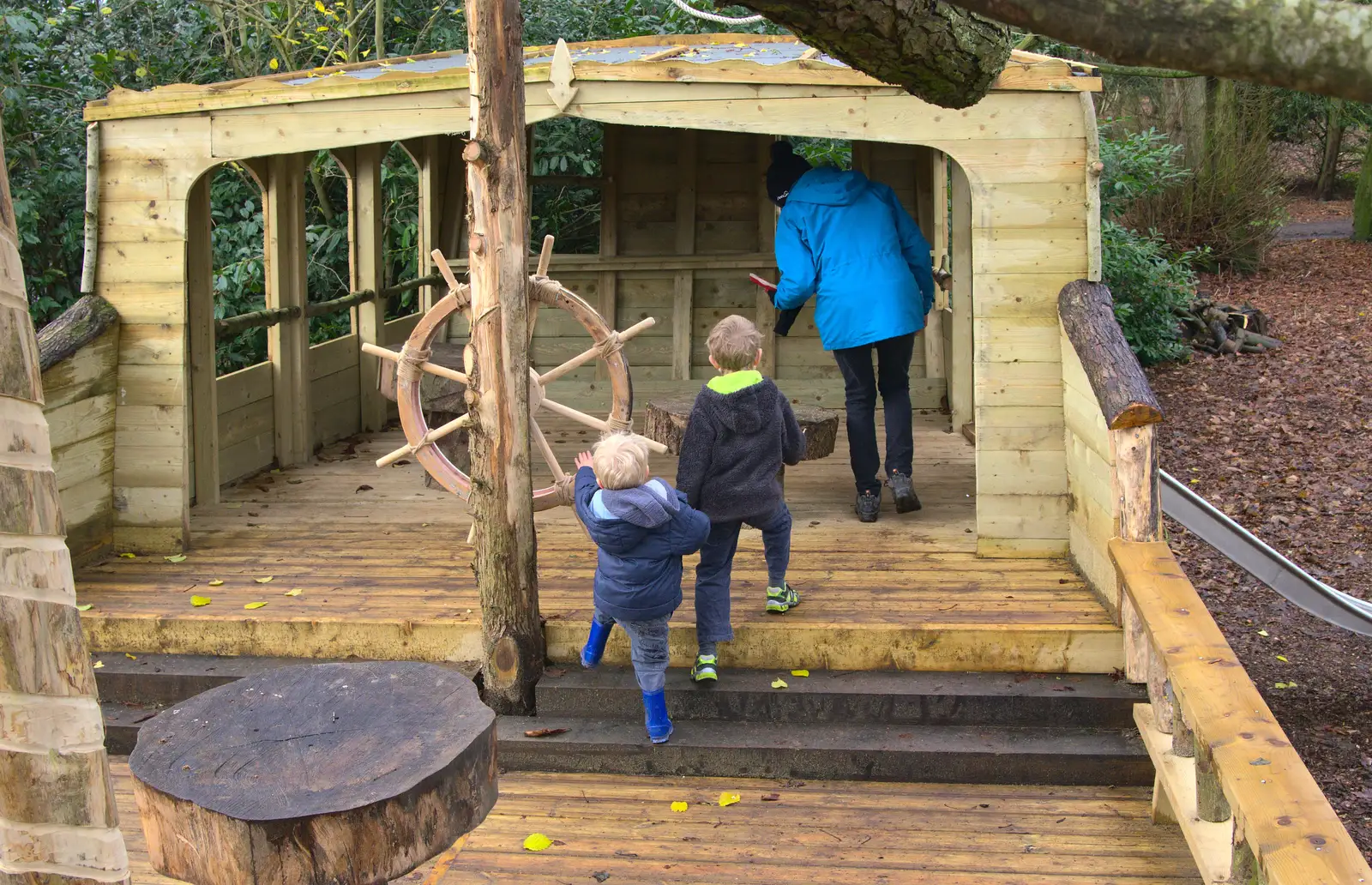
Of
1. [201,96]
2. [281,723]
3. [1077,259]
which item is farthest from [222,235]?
[281,723]

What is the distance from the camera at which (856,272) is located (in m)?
6.41

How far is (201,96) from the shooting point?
20.4ft

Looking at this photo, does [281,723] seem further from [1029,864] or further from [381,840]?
[1029,864]

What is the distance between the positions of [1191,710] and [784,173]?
12.5 ft

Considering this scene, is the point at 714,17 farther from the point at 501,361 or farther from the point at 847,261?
the point at 847,261

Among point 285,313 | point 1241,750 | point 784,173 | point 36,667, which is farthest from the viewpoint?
point 285,313

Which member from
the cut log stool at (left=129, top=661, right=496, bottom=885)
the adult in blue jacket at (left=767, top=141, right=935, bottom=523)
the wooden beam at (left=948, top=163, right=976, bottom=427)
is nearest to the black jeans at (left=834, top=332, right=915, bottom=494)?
the adult in blue jacket at (left=767, top=141, right=935, bottom=523)

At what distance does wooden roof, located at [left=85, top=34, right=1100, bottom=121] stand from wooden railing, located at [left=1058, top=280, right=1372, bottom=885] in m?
0.95

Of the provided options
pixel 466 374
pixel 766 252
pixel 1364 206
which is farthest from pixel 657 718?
pixel 1364 206

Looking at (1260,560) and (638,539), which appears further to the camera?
(1260,560)

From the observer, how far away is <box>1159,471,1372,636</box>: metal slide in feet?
18.9

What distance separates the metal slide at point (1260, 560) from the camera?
18.9ft

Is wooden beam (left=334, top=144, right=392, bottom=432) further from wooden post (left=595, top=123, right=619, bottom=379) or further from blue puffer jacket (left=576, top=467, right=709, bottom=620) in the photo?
blue puffer jacket (left=576, top=467, right=709, bottom=620)

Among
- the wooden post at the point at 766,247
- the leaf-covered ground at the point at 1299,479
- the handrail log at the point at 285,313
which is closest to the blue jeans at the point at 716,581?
the leaf-covered ground at the point at 1299,479
